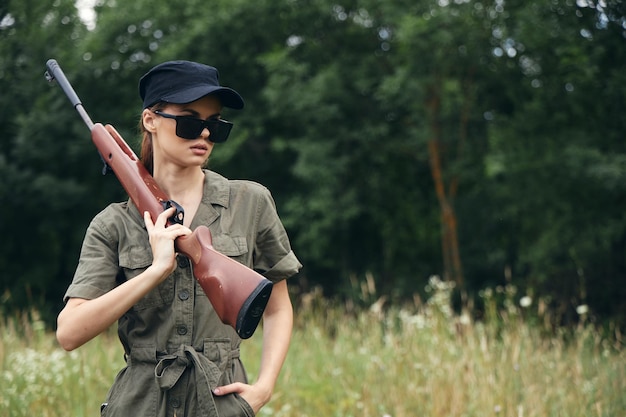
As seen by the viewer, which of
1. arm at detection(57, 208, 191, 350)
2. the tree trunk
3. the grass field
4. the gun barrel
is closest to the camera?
arm at detection(57, 208, 191, 350)

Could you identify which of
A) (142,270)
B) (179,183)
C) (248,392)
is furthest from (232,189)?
(248,392)

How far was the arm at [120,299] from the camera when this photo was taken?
2.09m

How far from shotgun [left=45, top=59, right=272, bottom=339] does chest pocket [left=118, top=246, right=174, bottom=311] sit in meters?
0.10

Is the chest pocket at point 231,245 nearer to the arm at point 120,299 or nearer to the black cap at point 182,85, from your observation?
the arm at point 120,299

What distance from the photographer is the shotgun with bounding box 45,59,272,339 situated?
2.12 meters

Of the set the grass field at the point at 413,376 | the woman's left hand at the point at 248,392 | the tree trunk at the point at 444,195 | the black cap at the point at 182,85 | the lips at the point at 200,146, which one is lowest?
the tree trunk at the point at 444,195

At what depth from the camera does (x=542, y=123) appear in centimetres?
1595

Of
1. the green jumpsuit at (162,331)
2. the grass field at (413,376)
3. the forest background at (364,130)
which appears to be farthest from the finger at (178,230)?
the forest background at (364,130)

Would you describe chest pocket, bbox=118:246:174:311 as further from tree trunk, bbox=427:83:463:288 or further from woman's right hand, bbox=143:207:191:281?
tree trunk, bbox=427:83:463:288

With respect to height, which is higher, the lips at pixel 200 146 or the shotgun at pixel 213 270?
the lips at pixel 200 146

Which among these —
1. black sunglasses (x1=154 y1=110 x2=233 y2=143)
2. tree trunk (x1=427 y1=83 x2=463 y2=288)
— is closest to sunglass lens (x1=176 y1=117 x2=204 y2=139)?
black sunglasses (x1=154 y1=110 x2=233 y2=143)

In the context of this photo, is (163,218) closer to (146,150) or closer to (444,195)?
(146,150)

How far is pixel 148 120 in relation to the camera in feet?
7.95

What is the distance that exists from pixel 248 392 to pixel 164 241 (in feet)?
1.72
